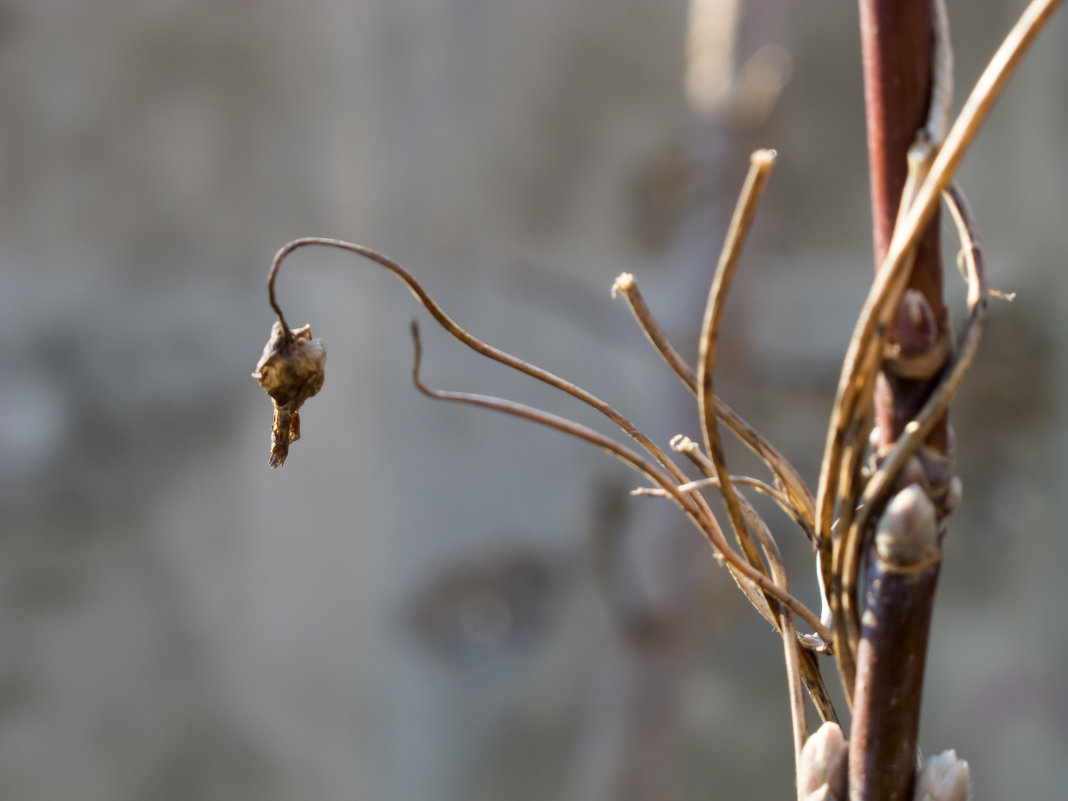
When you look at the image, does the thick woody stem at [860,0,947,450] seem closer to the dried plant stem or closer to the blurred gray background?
the dried plant stem

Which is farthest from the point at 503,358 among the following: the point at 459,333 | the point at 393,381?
the point at 393,381

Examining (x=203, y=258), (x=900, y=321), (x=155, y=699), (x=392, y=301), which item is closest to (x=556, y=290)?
(x=392, y=301)

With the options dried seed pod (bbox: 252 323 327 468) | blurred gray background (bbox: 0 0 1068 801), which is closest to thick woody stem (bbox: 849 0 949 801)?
dried seed pod (bbox: 252 323 327 468)

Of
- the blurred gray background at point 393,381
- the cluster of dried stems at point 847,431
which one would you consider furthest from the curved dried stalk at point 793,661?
the blurred gray background at point 393,381

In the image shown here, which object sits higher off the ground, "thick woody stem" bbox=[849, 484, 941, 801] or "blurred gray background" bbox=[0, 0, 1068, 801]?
"blurred gray background" bbox=[0, 0, 1068, 801]

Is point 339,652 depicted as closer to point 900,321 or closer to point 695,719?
point 695,719

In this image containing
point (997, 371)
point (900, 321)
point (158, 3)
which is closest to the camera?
point (900, 321)
